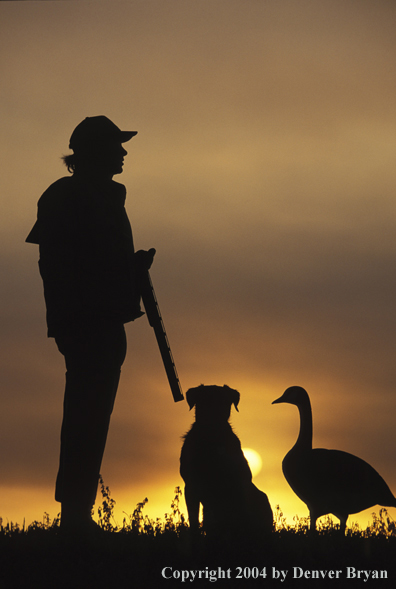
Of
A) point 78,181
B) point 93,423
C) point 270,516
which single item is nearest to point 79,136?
point 78,181

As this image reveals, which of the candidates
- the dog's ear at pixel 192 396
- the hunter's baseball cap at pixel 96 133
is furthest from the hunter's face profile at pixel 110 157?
the dog's ear at pixel 192 396

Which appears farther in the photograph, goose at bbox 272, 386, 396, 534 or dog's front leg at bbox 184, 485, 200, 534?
goose at bbox 272, 386, 396, 534

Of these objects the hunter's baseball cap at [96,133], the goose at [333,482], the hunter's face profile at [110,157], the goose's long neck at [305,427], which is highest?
the hunter's baseball cap at [96,133]

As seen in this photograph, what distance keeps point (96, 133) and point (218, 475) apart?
4.15 meters

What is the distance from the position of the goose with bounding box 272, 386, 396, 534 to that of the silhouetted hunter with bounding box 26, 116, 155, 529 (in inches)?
125

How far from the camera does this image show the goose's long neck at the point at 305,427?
898cm

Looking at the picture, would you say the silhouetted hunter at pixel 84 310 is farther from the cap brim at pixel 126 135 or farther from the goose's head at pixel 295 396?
the goose's head at pixel 295 396

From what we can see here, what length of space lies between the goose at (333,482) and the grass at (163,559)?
49.4 inches

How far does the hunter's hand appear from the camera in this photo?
697 centimetres

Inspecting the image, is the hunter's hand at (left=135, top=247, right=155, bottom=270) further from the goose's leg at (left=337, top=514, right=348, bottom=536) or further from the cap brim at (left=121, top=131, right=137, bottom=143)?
the goose's leg at (left=337, top=514, right=348, bottom=536)

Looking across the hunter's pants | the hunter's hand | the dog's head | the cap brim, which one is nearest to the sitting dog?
the dog's head

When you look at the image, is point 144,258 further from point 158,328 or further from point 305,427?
point 305,427

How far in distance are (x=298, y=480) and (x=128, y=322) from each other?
345cm

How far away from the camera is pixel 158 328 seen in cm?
706
